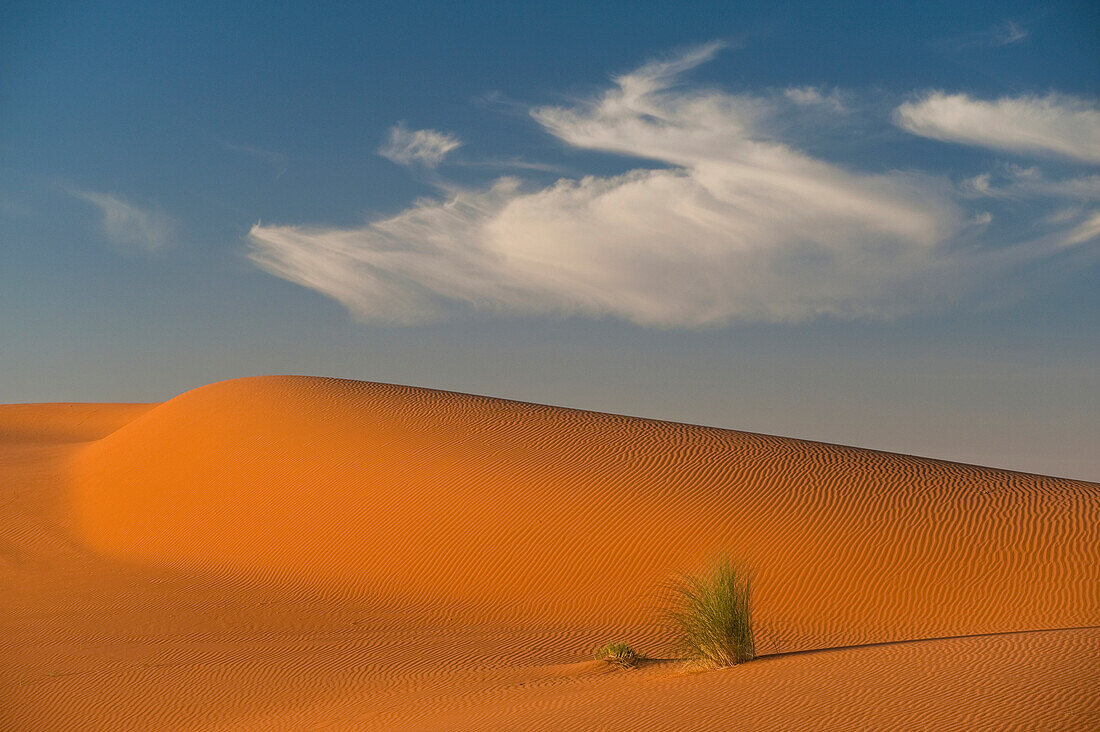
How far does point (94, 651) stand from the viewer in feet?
40.3

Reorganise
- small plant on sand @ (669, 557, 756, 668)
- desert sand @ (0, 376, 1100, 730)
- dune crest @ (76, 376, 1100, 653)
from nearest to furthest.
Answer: desert sand @ (0, 376, 1100, 730) → small plant on sand @ (669, 557, 756, 668) → dune crest @ (76, 376, 1100, 653)

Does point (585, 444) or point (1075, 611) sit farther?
point (585, 444)

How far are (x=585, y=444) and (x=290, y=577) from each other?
26.0ft

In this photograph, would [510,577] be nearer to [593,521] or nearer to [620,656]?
[593,521]

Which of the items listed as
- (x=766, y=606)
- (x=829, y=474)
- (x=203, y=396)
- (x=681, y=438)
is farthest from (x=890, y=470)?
(x=203, y=396)

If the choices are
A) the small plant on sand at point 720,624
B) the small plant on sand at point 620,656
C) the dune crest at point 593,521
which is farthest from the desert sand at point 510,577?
the small plant on sand at point 720,624

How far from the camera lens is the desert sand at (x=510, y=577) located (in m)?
8.00

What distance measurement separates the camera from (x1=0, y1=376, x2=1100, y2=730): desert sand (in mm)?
7996

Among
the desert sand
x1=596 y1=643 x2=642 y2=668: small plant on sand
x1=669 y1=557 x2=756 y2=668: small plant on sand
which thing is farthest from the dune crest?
x1=669 y1=557 x2=756 y2=668: small plant on sand

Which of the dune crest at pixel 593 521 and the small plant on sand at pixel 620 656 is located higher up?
the dune crest at pixel 593 521

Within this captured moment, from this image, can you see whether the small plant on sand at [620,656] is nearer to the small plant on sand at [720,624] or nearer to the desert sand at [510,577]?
the desert sand at [510,577]

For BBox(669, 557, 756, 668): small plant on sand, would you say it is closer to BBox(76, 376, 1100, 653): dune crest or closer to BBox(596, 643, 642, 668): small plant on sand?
BBox(596, 643, 642, 668): small plant on sand

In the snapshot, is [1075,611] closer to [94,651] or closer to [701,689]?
[701,689]

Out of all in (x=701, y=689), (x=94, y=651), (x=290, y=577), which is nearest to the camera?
(x=701, y=689)
